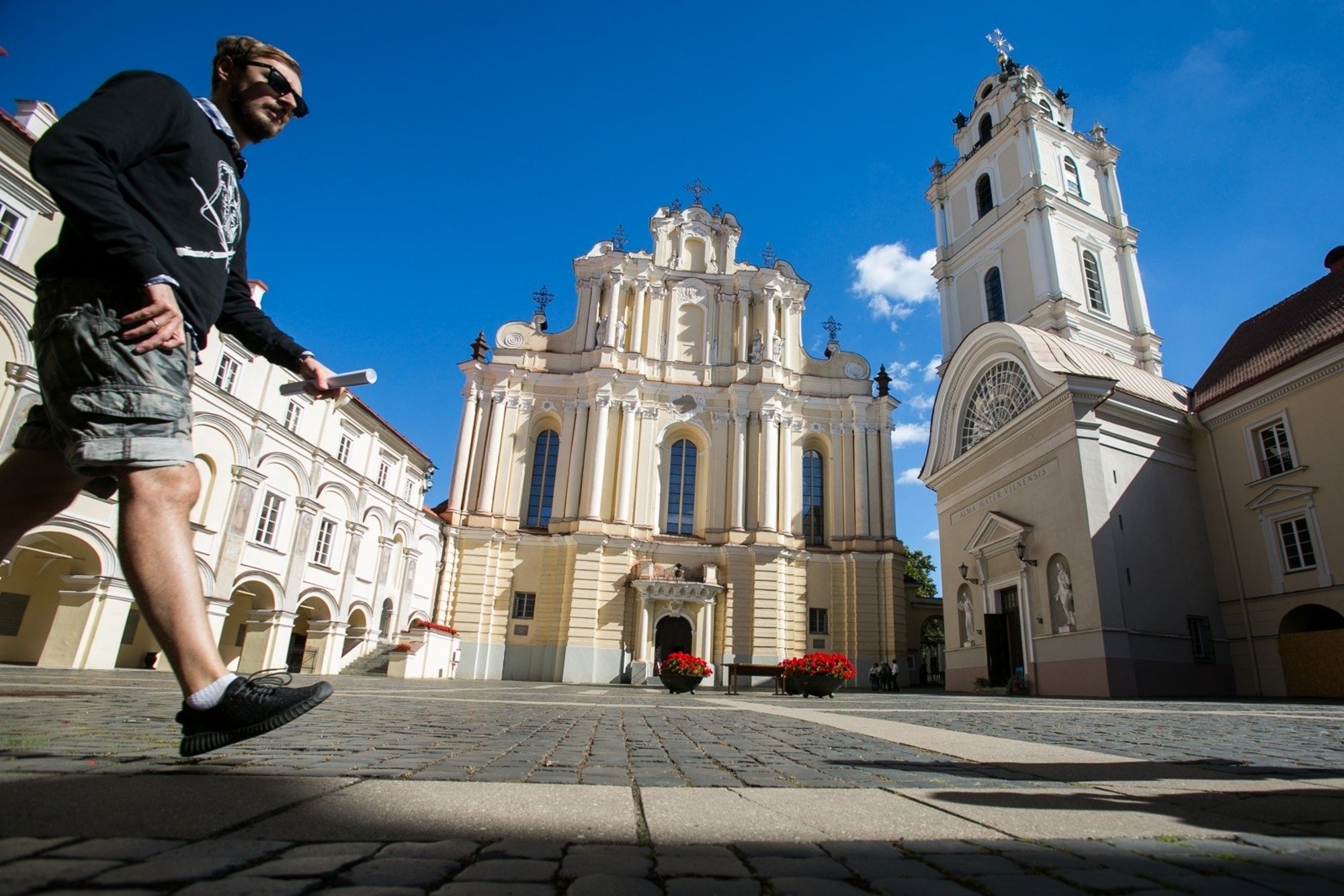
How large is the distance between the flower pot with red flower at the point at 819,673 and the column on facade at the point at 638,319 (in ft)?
60.7

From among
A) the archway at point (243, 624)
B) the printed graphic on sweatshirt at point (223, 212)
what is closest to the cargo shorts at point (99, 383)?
the printed graphic on sweatshirt at point (223, 212)

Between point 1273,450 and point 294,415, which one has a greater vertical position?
point 294,415

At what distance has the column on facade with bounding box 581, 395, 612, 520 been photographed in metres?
28.7

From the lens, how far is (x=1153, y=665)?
16.2 metres

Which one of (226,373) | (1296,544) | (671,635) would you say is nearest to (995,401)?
(1296,544)

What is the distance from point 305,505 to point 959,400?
2093cm

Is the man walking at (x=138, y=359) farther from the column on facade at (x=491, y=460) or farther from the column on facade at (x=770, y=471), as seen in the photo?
the column on facade at (x=770, y=471)

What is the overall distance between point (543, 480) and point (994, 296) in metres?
20.6

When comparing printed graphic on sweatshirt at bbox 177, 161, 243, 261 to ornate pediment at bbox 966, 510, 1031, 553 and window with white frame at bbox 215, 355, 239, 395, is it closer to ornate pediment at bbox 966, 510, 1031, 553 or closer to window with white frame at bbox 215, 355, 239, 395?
window with white frame at bbox 215, 355, 239, 395

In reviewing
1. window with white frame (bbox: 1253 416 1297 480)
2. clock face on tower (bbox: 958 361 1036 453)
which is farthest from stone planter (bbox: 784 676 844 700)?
window with white frame (bbox: 1253 416 1297 480)

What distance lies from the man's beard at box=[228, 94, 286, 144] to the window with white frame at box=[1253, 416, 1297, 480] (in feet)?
71.0

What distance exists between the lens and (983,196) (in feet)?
106

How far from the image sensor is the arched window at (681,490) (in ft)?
99.0

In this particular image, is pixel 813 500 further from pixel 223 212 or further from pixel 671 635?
pixel 223 212
